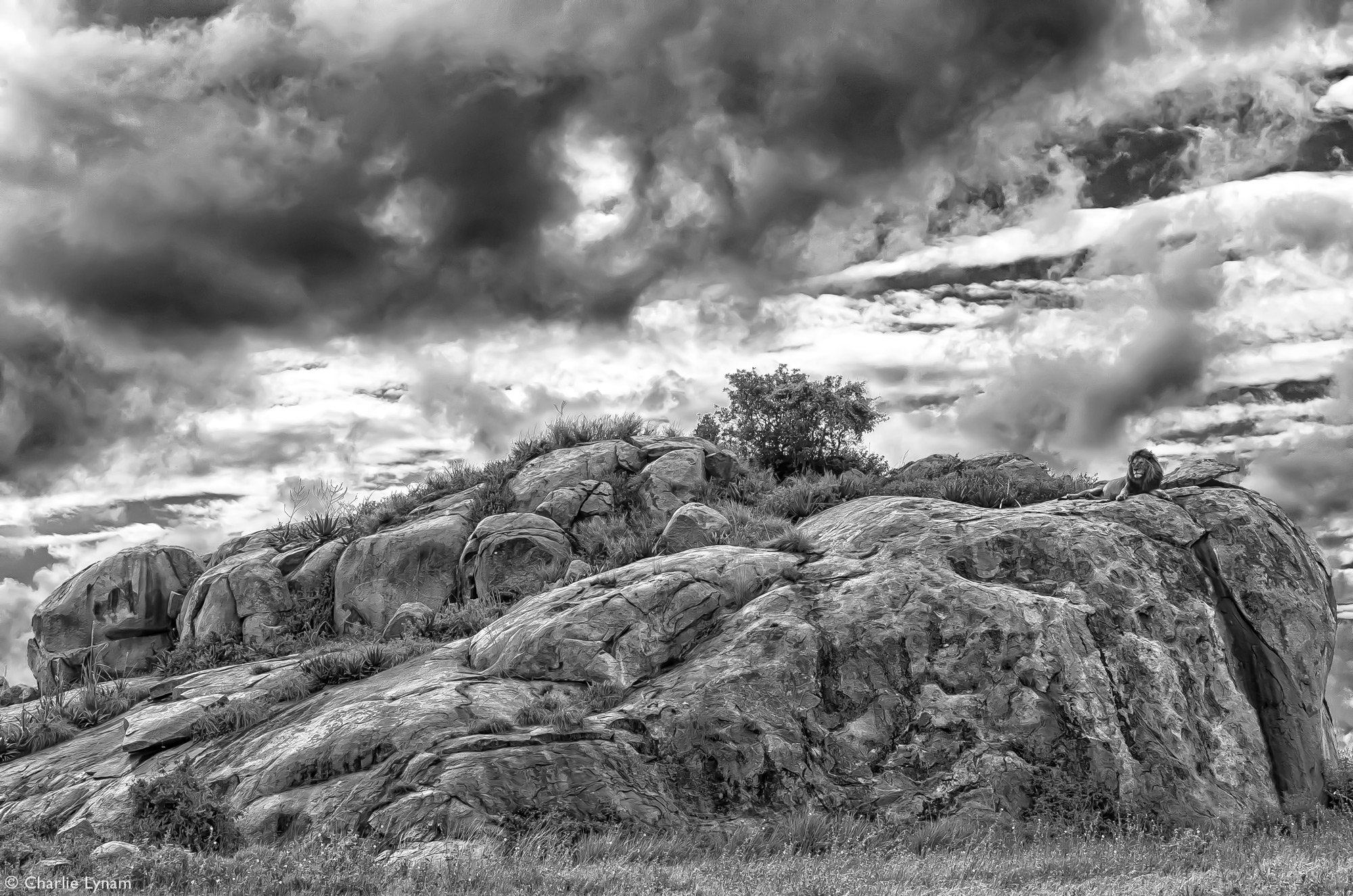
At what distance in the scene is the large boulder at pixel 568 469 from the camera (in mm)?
30922

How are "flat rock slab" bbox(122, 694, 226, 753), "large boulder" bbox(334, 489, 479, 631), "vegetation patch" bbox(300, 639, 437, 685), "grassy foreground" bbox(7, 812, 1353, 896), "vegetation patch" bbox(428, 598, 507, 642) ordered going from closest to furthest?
"grassy foreground" bbox(7, 812, 1353, 896), "flat rock slab" bbox(122, 694, 226, 753), "vegetation patch" bbox(300, 639, 437, 685), "vegetation patch" bbox(428, 598, 507, 642), "large boulder" bbox(334, 489, 479, 631)

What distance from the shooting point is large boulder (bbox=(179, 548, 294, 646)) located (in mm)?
29078

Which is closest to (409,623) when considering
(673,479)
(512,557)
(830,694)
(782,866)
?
(512,557)

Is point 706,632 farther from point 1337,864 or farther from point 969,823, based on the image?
point 1337,864

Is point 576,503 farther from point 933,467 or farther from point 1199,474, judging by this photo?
point 1199,474

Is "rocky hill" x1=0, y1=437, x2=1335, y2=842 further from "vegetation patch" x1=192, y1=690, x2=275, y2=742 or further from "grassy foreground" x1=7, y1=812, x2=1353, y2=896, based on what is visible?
"grassy foreground" x1=7, y1=812, x2=1353, y2=896

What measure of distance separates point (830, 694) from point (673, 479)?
15.9 metres

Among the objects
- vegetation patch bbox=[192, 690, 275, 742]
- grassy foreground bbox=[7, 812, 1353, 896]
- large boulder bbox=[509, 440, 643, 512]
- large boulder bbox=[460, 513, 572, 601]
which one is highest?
large boulder bbox=[509, 440, 643, 512]

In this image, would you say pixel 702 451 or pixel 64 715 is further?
pixel 702 451

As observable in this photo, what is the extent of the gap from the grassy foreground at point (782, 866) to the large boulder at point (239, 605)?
16.2m

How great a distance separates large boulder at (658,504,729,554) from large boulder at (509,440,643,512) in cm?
775

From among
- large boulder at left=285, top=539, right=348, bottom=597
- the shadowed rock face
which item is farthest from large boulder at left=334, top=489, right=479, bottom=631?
the shadowed rock face

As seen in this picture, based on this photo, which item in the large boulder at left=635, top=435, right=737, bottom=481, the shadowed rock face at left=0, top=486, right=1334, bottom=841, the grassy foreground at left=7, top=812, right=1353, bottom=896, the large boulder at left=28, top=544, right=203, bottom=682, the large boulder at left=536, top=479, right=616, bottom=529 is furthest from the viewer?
the large boulder at left=635, top=435, right=737, bottom=481

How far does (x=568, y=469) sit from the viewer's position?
104ft
